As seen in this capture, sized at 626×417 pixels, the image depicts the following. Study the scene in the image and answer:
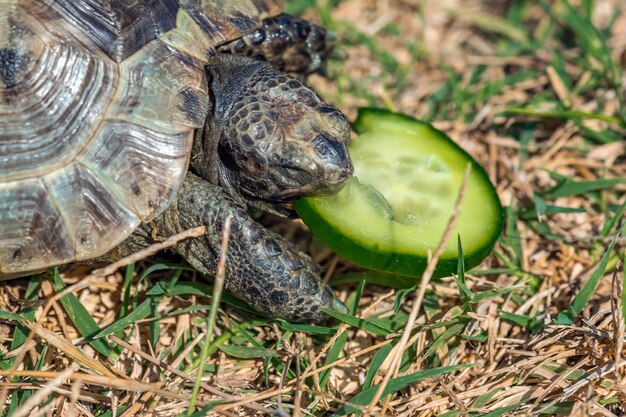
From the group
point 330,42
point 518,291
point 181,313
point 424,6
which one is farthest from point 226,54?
point 424,6

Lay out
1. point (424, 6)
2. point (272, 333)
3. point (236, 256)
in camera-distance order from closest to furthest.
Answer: point (236, 256)
point (272, 333)
point (424, 6)

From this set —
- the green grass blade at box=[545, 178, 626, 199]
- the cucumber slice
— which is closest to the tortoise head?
the cucumber slice

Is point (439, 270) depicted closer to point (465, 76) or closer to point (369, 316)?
point (369, 316)

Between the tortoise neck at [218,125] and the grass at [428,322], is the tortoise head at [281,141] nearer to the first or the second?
the tortoise neck at [218,125]

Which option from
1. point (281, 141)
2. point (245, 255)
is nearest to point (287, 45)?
A: point (281, 141)

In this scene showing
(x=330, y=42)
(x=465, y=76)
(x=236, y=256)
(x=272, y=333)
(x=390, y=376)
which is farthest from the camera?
(x=465, y=76)

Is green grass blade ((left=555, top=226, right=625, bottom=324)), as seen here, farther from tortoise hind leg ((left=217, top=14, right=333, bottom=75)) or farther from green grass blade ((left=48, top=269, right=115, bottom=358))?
green grass blade ((left=48, top=269, right=115, bottom=358))

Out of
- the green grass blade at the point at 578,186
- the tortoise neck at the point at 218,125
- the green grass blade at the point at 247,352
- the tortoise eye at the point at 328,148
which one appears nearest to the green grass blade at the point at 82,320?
the green grass blade at the point at 247,352
